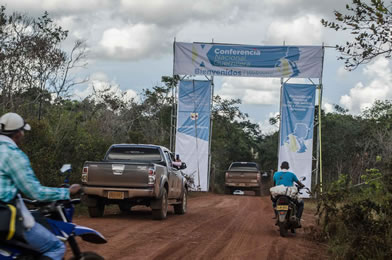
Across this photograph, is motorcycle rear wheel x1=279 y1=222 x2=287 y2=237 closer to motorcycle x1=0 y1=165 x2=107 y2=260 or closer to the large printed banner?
motorcycle x1=0 y1=165 x2=107 y2=260

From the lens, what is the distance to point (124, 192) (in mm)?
13195

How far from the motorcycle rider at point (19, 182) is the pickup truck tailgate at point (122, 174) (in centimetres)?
876

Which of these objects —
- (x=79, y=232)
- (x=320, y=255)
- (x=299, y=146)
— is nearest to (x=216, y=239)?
(x=320, y=255)

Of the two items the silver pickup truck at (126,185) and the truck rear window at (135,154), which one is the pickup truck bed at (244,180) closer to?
the truck rear window at (135,154)

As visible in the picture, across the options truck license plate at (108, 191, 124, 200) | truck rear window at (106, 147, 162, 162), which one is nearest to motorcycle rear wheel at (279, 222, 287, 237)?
truck license plate at (108, 191, 124, 200)

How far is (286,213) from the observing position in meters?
12.0

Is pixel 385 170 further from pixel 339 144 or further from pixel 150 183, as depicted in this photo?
pixel 339 144

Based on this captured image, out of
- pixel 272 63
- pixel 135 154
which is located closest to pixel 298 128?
pixel 272 63

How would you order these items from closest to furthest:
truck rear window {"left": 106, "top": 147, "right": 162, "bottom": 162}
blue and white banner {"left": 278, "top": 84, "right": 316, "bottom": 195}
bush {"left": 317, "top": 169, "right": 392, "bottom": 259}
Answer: bush {"left": 317, "top": 169, "right": 392, "bottom": 259} < truck rear window {"left": 106, "top": 147, "right": 162, "bottom": 162} < blue and white banner {"left": 278, "top": 84, "right": 316, "bottom": 195}

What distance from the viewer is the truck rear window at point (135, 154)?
48.8 ft

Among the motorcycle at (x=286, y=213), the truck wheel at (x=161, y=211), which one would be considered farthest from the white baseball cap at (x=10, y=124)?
the truck wheel at (x=161, y=211)

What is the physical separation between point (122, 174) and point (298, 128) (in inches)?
605

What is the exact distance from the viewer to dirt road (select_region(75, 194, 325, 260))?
8.84 metres

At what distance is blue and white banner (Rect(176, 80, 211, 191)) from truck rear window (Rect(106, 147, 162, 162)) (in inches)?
505
